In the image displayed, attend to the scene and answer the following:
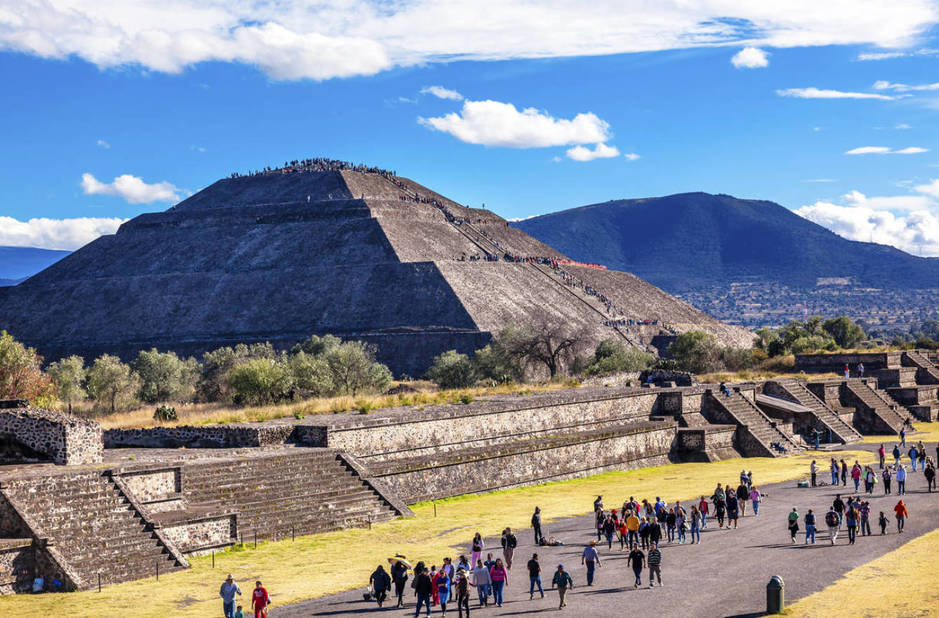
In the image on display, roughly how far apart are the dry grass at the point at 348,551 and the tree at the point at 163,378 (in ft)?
89.3

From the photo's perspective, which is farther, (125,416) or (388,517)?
(125,416)

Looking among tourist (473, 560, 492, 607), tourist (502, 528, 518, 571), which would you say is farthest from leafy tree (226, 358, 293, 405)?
tourist (473, 560, 492, 607)

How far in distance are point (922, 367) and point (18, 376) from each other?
5398 centimetres

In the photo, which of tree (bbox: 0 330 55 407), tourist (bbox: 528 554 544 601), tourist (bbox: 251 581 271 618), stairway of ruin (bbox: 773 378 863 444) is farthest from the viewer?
stairway of ruin (bbox: 773 378 863 444)

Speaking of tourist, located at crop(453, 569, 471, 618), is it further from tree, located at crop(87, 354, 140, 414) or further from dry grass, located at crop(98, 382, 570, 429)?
tree, located at crop(87, 354, 140, 414)

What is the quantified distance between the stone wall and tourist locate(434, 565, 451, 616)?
11.5m

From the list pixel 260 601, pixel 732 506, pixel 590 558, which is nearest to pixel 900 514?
pixel 732 506

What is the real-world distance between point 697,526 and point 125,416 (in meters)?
22.8

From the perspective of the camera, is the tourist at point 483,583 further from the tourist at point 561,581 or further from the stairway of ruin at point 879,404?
the stairway of ruin at point 879,404

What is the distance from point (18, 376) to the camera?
3825 cm

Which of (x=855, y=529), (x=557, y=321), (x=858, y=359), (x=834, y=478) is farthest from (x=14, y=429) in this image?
(x=557, y=321)

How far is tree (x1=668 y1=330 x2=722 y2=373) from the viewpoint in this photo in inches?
2729

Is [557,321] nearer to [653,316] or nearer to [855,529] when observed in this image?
[653,316]

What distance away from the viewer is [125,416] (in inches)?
1572
